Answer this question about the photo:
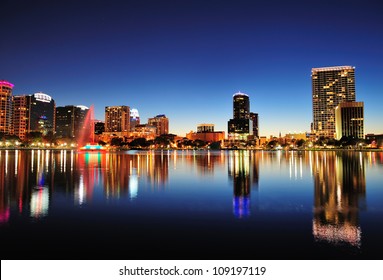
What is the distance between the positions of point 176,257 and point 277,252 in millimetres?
3319

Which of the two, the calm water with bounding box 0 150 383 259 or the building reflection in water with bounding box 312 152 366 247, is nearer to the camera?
the calm water with bounding box 0 150 383 259

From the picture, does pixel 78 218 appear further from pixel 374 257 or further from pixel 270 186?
pixel 270 186


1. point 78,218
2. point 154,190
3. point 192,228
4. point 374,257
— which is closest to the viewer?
point 374,257

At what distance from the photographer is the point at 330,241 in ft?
33.8

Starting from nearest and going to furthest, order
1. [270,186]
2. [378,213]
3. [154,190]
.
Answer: [378,213], [154,190], [270,186]

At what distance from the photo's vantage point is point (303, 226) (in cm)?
1233

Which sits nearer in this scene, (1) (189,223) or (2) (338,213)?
Answer: (1) (189,223)

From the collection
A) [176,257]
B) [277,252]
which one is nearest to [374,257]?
[277,252]

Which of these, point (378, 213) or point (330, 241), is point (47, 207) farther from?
point (378, 213)

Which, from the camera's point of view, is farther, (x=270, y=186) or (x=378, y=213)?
(x=270, y=186)

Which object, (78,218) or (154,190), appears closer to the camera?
(78,218)

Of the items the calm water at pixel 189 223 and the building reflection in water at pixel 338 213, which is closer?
the calm water at pixel 189 223

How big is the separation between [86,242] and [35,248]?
1629 millimetres

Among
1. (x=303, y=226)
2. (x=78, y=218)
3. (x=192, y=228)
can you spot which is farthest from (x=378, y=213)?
(x=78, y=218)
